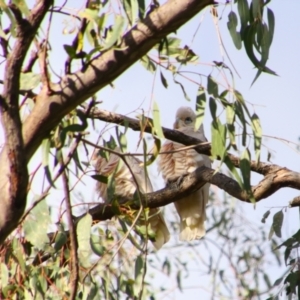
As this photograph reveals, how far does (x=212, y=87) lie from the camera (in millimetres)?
1623

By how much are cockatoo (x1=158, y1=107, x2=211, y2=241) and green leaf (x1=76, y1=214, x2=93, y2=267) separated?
1940 mm

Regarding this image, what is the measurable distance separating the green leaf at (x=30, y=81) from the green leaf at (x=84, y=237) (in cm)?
43

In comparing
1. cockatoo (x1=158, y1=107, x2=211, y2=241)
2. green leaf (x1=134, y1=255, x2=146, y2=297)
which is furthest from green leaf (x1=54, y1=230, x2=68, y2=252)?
cockatoo (x1=158, y1=107, x2=211, y2=241)

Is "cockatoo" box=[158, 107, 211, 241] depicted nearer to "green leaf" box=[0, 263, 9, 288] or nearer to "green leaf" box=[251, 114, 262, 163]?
"green leaf" box=[0, 263, 9, 288]

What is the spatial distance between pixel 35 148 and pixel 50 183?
20cm

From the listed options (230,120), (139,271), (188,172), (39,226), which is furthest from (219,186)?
(188,172)

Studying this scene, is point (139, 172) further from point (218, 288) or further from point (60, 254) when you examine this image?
point (218, 288)

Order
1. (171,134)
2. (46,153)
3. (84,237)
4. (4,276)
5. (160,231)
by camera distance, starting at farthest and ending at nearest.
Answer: (160,231)
(171,134)
(4,276)
(84,237)
(46,153)

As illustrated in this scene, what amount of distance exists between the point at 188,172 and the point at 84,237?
2018mm

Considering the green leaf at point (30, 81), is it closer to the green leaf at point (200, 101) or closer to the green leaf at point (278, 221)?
the green leaf at point (200, 101)

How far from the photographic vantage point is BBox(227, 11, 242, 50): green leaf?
176 cm

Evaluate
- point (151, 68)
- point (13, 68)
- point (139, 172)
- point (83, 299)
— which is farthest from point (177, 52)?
point (139, 172)

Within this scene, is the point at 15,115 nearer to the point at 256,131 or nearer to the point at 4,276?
the point at 256,131

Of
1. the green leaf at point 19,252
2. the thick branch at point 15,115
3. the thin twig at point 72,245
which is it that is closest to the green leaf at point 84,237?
the thin twig at point 72,245
